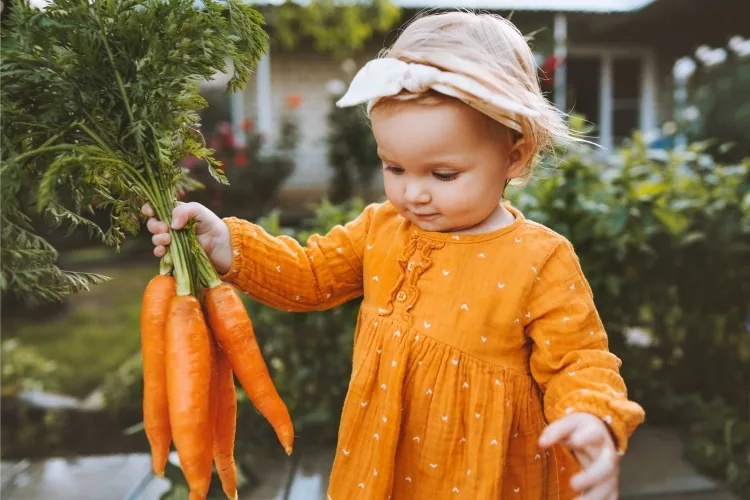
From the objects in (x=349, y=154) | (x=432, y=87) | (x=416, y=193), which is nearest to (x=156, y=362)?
(x=416, y=193)

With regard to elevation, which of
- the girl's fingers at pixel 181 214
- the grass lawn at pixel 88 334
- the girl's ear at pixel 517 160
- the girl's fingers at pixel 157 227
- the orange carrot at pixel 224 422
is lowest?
the grass lawn at pixel 88 334

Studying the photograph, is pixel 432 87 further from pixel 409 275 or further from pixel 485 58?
pixel 409 275

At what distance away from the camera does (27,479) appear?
2986 mm

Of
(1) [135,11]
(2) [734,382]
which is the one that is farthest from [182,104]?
(2) [734,382]

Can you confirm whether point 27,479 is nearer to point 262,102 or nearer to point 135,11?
point 135,11

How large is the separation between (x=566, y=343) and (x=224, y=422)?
2.62 feet

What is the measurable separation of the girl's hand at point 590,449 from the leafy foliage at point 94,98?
86cm

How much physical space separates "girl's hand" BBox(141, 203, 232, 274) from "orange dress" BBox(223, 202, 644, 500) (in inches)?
0.9

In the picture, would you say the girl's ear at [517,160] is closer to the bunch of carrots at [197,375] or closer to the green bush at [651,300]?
the bunch of carrots at [197,375]

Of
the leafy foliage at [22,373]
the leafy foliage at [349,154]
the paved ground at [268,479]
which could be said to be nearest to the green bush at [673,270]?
the paved ground at [268,479]

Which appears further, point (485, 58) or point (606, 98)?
point (606, 98)

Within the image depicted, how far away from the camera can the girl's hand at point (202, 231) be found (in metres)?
1.35

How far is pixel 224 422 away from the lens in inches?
62.6

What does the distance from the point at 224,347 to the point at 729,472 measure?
2357mm
